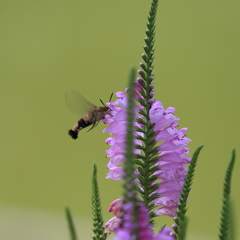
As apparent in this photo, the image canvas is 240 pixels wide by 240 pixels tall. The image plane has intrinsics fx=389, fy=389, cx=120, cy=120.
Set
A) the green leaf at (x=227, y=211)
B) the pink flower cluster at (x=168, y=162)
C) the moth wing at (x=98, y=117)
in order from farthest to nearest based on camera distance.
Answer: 1. the moth wing at (x=98, y=117)
2. the pink flower cluster at (x=168, y=162)
3. the green leaf at (x=227, y=211)

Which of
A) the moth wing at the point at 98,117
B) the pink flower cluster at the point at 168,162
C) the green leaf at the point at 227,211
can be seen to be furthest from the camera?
the moth wing at the point at 98,117

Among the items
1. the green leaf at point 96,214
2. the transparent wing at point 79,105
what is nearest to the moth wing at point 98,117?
the transparent wing at point 79,105

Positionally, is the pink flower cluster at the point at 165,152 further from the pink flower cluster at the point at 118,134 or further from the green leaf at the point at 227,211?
the green leaf at the point at 227,211

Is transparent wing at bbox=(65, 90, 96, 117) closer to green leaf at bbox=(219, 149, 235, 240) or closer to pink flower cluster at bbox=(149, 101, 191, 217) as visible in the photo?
pink flower cluster at bbox=(149, 101, 191, 217)

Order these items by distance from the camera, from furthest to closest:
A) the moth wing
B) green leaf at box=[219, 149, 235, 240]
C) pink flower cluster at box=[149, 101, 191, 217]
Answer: the moth wing, pink flower cluster at box=[149, 101, 191, 217], green leaf at box=[219, 149, 235, 240]

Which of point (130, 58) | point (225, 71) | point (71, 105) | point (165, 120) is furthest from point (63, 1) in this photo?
point (165, 120)

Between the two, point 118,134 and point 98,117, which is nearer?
point 118,134

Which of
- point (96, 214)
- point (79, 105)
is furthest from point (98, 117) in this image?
point (96, 214)

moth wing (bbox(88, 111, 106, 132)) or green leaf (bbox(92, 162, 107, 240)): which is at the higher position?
moth wing (bbox(88, 111, 106, 132))

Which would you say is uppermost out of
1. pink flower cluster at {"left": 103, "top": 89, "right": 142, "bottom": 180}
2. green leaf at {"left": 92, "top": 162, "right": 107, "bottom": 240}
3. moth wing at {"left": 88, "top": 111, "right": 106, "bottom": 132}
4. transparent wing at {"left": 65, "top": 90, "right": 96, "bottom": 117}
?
transparent wing at {"left": 65, "top": 90, "right": 96, "bottom": 117}

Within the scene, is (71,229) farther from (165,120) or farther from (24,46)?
(24,46)

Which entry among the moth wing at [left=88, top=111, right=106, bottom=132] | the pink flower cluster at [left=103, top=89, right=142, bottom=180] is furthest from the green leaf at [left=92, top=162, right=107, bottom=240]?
the moth wing at [left=88, top=111, right=106, bottom=132]

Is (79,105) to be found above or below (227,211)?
above

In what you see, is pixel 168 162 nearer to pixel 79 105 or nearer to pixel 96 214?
pixel 96 214
